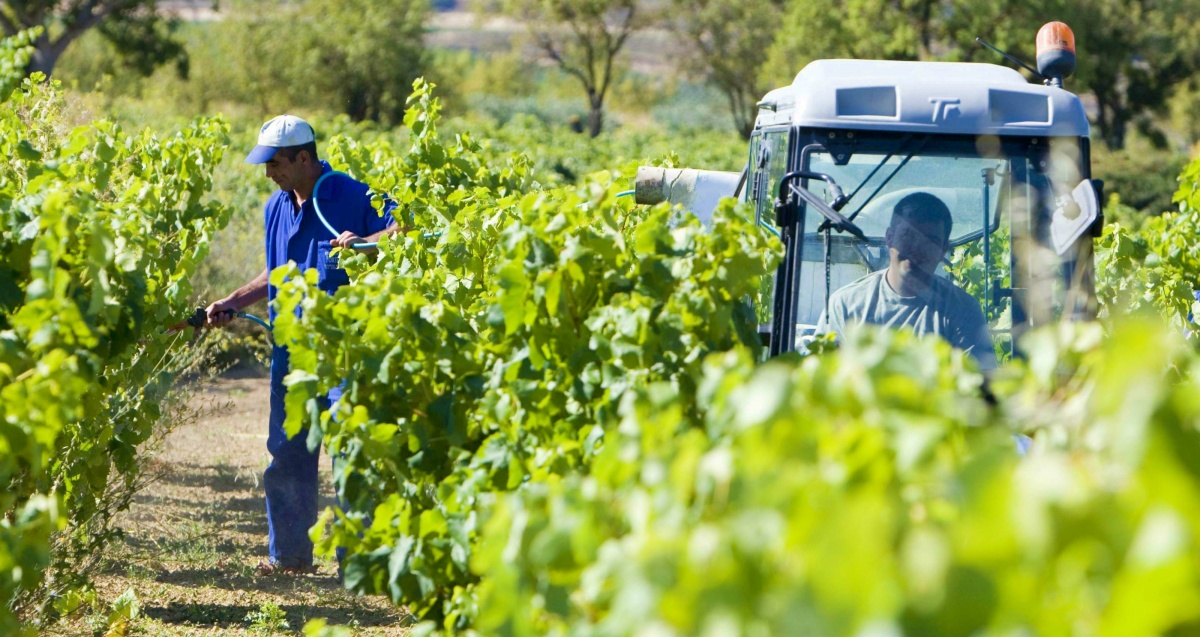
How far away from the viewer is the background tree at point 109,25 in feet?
109

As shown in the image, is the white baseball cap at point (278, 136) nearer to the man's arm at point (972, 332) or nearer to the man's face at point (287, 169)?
the man's face at point (287, 169)

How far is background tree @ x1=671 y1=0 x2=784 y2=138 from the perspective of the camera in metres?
53.8

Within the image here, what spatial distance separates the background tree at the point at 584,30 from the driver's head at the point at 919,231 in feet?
177

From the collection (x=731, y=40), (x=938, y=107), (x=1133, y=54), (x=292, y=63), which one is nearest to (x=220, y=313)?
(x=938, y=107)

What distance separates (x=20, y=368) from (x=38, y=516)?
1.32 ft

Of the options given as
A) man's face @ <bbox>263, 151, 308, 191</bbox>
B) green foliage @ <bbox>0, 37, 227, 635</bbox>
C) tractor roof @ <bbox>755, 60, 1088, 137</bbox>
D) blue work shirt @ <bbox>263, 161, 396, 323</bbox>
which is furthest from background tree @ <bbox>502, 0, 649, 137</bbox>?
tractor roof @ <bbox>755, 60, 1088, 137</bbox>

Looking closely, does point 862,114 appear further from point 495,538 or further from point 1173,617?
point 1173,617

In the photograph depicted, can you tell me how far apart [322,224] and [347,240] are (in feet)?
1.22

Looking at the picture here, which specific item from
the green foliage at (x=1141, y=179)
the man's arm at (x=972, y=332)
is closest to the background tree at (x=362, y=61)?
the green foliage at (x=1141, y=179)

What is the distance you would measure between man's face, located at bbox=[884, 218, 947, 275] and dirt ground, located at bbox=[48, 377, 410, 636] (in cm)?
206

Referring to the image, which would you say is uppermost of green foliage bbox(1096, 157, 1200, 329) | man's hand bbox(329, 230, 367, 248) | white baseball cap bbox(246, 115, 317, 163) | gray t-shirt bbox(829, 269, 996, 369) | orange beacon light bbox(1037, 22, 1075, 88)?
orange beacon light bbox(1037, 22, 1075, 88)

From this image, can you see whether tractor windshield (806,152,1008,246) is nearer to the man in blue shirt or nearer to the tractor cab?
the tractor cab

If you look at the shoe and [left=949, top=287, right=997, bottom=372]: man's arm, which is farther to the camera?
the shoe

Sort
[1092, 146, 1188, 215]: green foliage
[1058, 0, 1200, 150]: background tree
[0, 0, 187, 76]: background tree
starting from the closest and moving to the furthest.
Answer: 1. [0, 0, 187, 76]: background tree
2. [1092, 146, 1188, 215]: green foliage
3. [1058, 0, 1200, 150]: background tree
